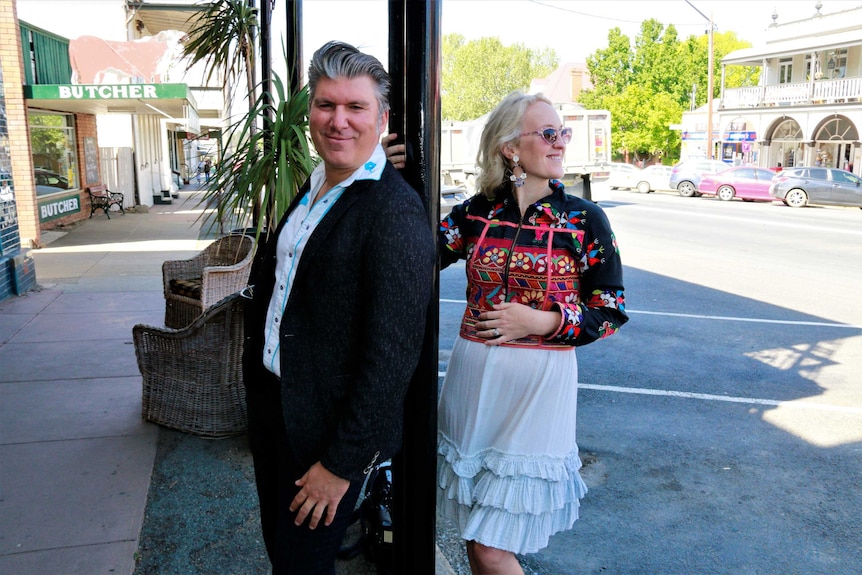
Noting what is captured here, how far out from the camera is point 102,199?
64.0 feet

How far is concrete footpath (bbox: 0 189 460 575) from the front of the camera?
10.5ft

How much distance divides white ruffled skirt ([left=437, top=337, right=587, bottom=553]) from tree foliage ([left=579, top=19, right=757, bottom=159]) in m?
49.3

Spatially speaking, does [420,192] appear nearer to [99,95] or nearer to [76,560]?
[76,560]

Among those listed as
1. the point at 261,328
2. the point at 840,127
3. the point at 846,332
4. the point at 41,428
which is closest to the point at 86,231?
the point at 41,428

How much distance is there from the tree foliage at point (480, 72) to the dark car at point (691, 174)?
28295 millimetres

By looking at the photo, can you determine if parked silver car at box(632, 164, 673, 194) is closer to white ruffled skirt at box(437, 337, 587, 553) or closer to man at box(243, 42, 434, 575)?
white ruffled skirt at box(437, 337, 587, 553)

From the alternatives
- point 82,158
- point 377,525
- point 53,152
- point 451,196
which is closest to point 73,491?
point 377,525

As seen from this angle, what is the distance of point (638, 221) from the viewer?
19.5 meters

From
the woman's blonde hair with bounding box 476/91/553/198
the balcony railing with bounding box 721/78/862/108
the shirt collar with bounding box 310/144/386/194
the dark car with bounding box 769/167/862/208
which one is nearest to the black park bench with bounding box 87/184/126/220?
the woman's blonde hair with bounding box 476/91/553/198

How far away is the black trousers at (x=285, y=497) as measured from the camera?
2.02 meters

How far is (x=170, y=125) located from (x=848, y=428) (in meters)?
30.7

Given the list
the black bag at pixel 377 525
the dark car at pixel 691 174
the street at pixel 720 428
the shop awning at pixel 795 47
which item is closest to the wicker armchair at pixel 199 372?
the black bag at pixel 377 525

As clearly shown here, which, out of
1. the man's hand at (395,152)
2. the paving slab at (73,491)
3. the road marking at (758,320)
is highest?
the man's hand at (395,152)

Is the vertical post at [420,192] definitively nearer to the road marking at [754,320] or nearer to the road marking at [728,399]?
the road marking at [728,399]
